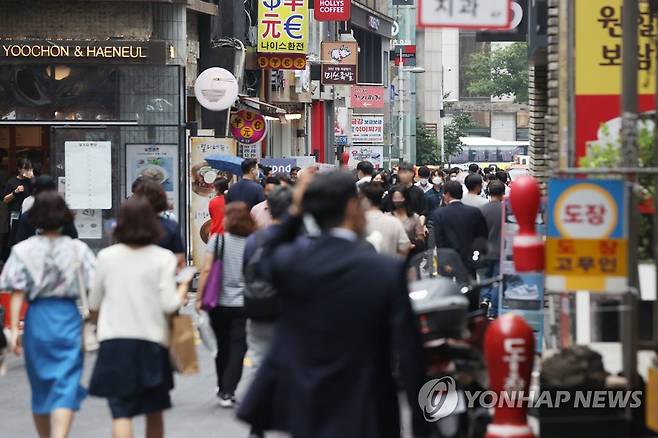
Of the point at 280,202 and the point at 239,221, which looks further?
the point at 239,221

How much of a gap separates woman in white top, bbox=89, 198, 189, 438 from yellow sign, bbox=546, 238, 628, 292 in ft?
8.05

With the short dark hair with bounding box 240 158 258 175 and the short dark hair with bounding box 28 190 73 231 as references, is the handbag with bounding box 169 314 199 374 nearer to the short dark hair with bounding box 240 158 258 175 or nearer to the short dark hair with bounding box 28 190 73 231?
the short dark hair with bounding box 28 190 73 231

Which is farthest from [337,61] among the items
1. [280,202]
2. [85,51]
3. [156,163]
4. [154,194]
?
[280,202]

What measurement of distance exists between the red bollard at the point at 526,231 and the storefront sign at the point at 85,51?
690 inches

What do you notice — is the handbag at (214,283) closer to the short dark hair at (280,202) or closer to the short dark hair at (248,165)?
the short dark hair at (280,202)

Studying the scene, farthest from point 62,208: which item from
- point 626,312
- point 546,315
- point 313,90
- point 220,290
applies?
point 313,90

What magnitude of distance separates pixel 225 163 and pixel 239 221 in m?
10.2

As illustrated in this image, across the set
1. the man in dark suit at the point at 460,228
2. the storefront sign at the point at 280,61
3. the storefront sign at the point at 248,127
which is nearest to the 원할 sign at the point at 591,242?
the man in dark suit at the point at 460,228

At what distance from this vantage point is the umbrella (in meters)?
22.0

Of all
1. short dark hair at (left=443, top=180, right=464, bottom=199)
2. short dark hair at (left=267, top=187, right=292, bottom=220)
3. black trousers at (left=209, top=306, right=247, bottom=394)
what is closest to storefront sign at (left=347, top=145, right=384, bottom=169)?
short dark hair at (left=443, top=180, right=464, bottom=199)

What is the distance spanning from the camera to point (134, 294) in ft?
29.7

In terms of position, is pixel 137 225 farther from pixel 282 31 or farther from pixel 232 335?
pixel 282 31

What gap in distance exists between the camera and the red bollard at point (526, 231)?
8266 millimetres

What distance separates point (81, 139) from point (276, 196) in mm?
11276
